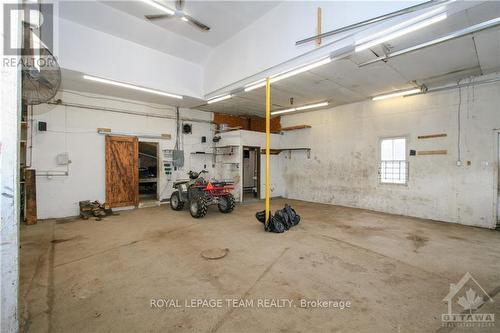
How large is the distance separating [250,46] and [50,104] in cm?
549

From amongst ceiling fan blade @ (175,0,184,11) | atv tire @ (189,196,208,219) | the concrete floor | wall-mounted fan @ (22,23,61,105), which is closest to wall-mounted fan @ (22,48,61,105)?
wall-mounted fan @ (22,23,61,105)

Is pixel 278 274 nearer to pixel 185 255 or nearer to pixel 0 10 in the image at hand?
pixel 185 255

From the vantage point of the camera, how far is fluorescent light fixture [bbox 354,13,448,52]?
3.16 m

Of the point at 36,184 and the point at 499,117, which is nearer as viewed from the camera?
the point at 499,117

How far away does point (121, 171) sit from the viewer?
280 inches

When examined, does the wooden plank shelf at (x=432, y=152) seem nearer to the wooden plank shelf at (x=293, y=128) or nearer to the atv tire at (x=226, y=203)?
the wooden plank shelf at (x=293, y=128)

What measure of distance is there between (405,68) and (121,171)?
8.06 meters

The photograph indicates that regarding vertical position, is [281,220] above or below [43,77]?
below

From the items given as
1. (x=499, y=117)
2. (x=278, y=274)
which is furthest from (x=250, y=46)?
(x=499, y=117)

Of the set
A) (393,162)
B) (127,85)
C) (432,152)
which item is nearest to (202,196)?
(127,85)

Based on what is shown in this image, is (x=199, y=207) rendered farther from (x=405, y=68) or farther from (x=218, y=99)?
(x=405, y=68)

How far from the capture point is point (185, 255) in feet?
11.8

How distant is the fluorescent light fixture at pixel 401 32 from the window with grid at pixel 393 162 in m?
3.94

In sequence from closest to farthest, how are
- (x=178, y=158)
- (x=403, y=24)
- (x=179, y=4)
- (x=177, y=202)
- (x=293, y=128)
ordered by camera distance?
(x=403, y=24) < (x=179, y=4) < (x=177, y=202) < (x=178, y=158) < (x=293, y=128)
